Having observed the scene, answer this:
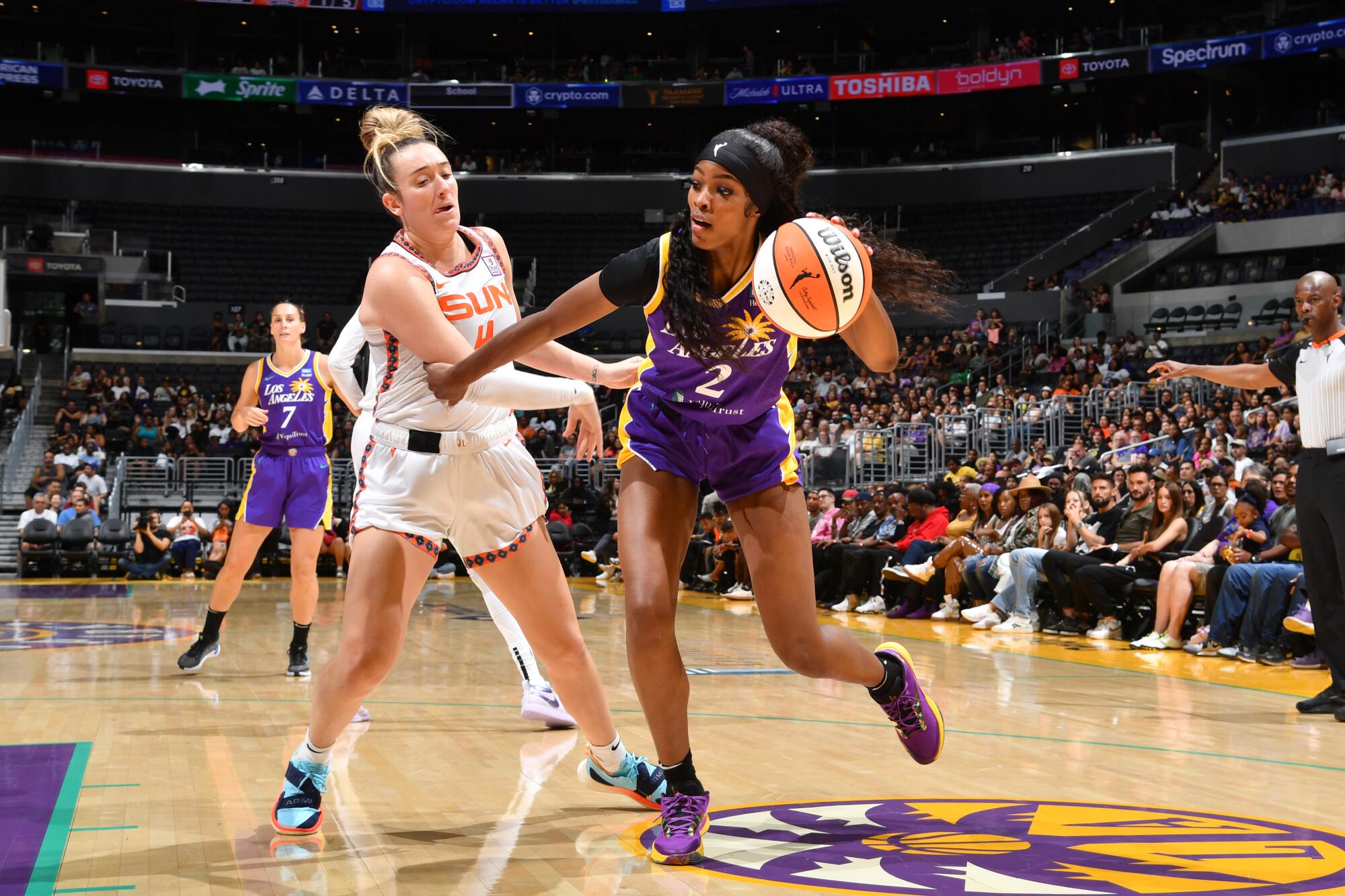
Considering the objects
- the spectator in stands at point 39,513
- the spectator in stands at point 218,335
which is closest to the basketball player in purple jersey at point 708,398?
the spectator in stands at point 39,513

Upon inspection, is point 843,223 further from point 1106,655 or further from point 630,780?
point 1106,655

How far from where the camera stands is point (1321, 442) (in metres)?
5.95

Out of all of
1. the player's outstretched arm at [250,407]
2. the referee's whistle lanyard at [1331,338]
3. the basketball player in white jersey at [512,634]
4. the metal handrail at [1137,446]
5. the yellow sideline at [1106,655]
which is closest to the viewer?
the basketball player in white jersey at [512,634]

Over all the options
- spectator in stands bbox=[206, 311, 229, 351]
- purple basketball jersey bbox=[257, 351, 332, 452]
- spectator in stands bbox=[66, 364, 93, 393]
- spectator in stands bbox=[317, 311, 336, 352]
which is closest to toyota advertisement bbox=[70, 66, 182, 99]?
spectator in stands bbox=[206, 311, 229, 351]

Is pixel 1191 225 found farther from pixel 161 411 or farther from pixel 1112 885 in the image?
pixel 1112 885

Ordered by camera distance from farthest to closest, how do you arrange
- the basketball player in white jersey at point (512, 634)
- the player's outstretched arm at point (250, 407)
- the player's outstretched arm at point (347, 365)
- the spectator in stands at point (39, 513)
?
the spectator in stands at point (39, 513), the player's outstretched arm at point (250, 407), the player's outstretched arm at point (347, 365), the basketball player in white jersey at point (512, 634)

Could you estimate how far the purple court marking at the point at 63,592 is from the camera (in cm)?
1406

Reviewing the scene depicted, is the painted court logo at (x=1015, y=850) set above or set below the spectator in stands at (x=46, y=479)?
below

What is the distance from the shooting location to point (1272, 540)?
8.70m

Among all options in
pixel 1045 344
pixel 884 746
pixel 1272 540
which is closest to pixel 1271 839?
pixel 884 746

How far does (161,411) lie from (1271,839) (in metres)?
25.6

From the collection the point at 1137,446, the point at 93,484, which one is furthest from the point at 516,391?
the point at 93,484

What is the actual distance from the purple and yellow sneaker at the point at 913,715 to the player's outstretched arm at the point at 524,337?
143 cm

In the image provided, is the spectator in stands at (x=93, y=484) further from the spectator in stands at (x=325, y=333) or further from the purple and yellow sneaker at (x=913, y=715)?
the purple and yellow sneaker at (x=913, y=715)
